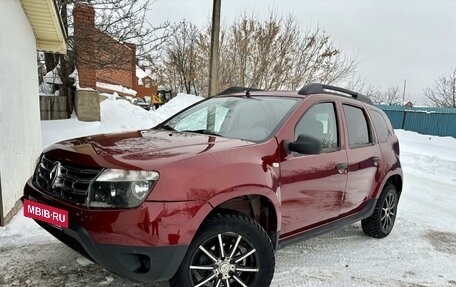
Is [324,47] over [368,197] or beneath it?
over

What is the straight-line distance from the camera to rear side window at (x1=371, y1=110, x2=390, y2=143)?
15.5 ft

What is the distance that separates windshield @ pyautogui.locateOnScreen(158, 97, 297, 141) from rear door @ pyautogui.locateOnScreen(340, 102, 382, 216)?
89 centimetres

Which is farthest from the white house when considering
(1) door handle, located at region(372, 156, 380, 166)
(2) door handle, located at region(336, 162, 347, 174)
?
(1) door handle, located at region(372, 156, 380, 166)

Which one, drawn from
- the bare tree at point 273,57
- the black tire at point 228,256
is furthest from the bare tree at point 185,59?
the black tire at point 228,256

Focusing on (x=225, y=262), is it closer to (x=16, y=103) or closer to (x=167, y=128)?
(x=167, y=128)

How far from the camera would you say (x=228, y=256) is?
9.24 ft

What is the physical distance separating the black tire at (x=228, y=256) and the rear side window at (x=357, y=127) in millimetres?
1747

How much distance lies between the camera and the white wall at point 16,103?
4543 mm

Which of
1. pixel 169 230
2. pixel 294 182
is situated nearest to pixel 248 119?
pixel 294 182

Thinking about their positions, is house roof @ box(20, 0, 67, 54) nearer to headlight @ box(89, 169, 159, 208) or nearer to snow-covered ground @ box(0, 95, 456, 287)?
snow-covered ground @ box(0, 95, 456, 287)

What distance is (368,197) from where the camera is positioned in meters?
4.42

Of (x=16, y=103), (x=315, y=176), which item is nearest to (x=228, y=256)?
(x=315, y=176)

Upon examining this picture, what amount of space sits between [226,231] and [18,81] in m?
3.99

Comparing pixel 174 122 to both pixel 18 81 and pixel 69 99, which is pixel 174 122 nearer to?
pixel 18 81
